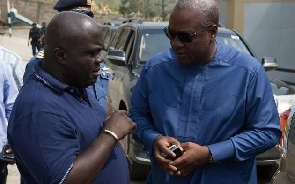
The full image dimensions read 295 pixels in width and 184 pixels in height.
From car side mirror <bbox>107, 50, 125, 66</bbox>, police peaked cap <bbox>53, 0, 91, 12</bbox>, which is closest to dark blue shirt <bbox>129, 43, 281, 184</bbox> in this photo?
police peaked cap <bbox>53, 0, 91, 12</bbox>

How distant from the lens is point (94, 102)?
7.41 ft

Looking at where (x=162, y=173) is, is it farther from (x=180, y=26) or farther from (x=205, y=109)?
(x=180, y=26)

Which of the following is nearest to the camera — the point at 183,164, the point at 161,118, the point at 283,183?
the point at 183,164

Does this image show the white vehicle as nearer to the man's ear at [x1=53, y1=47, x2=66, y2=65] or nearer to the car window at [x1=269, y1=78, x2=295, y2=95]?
the man's ear at [x1=53, y1=47, x2=66, y2=65]

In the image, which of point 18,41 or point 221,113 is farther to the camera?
point 18,41

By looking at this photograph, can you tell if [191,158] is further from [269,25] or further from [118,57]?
[269,25]

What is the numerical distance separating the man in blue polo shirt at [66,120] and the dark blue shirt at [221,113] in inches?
18.4

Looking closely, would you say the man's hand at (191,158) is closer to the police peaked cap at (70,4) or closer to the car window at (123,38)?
the police peaked cap at (70,4)

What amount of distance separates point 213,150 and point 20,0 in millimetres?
45713

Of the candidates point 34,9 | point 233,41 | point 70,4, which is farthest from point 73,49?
point 34,9

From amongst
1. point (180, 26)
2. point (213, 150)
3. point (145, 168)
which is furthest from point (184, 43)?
point (145, 168)

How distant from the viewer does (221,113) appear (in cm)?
249

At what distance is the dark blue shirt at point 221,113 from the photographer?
2494 mm

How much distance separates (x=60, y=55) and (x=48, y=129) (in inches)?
12.5
